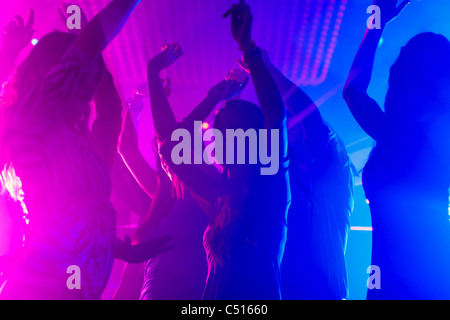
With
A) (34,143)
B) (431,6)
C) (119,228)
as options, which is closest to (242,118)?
(34,143)

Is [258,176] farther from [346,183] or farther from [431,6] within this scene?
[431,6]

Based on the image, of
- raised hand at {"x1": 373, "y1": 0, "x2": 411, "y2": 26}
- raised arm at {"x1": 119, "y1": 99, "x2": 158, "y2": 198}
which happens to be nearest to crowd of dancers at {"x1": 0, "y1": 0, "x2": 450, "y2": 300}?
raised hand at {"x1": 373, "y1": 0, "x2": 411, "y2": 26}

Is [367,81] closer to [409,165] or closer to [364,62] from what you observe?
[364,62]

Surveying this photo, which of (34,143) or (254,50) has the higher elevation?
(254,50)

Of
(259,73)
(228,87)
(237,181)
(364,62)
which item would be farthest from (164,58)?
(364,62)

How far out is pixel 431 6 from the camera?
1.34m

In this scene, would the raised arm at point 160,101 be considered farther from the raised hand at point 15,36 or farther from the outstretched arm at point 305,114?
the raised hand at point 15,36

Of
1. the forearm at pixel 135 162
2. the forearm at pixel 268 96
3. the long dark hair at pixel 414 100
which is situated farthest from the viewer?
the forearm at pixel 135 162

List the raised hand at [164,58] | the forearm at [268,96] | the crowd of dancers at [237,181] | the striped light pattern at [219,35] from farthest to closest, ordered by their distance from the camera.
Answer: the striped light pattern at [219,35] < the raised hand at [164,58] < the forearm at [268,96] < the crowd of dancers at [237,181]

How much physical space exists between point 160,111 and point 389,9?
897mm

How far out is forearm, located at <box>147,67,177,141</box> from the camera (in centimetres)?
116

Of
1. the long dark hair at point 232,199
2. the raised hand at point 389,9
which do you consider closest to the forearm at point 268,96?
the long dark hair at point 232,199

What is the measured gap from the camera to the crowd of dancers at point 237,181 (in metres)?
0.83
